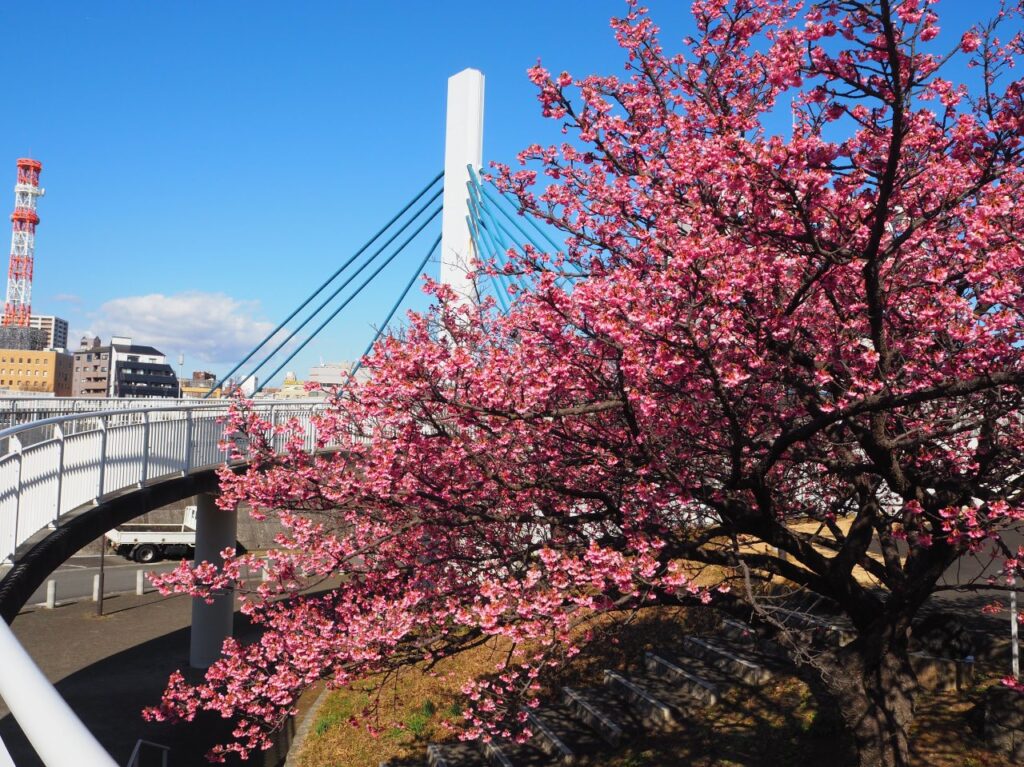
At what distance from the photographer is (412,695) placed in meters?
12.4

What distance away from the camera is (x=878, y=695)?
20.9ft

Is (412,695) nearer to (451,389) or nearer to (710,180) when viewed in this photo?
(451,389)

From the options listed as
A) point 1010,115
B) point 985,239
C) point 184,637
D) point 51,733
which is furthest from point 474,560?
point 184,637

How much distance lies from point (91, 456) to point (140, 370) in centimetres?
12101

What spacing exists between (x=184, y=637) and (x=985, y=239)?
20765mm

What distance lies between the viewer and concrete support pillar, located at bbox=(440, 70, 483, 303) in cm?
1830

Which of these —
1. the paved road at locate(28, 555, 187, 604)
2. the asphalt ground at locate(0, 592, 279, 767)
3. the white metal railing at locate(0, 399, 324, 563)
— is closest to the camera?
the white metal railing at locate(0, 399, 324, 563)

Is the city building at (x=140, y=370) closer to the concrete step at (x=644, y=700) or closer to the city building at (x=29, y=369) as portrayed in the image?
the city building at (x=29, y=369)

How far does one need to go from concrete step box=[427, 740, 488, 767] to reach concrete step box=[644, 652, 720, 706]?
2.33 meters

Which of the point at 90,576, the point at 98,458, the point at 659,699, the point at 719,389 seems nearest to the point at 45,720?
the point at 719,389

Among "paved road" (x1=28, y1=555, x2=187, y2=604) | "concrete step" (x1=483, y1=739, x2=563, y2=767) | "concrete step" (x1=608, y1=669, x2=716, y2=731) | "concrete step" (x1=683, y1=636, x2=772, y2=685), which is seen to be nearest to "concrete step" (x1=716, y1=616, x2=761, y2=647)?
"concrete step" (x1=683, y1=636, x2=772, y2=685)

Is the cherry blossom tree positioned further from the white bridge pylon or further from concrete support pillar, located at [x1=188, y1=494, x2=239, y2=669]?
concrete support pillar, located at [x1=188, y1=494, x2=239, y2=669]

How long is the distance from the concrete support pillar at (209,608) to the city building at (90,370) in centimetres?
11813

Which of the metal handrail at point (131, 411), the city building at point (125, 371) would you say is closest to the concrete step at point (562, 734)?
the metal handrail at point (131, 411)
